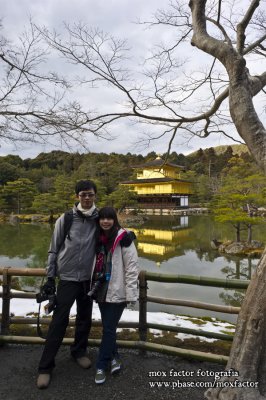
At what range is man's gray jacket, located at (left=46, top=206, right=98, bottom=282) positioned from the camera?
2244mm

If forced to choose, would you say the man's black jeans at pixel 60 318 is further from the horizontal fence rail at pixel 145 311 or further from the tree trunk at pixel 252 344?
the tree trunk at pixel 252 344

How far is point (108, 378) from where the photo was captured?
222cm

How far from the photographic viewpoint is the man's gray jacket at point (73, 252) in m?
2.24

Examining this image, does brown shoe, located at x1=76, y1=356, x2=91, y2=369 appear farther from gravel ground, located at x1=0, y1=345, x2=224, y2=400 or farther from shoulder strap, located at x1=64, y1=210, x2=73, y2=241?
shoulder strap, located at x1=64, y1=210, x2=73, y2=241

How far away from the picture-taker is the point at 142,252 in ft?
38.2

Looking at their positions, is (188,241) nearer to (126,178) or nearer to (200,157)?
(126,178)

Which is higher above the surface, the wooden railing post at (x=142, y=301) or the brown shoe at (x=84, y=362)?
the wooden railing post at (x=142, y=301)

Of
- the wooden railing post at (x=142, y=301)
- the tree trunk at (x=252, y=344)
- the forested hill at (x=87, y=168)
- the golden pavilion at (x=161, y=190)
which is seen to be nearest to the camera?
the tree trunk at (x=252, y=344)

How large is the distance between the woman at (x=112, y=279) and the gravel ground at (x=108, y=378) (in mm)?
120

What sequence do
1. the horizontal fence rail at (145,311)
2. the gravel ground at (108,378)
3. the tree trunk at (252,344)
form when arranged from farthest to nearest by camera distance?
the horizontal fence rail at (145,311), the gravel ground at (108,378), the tree trunk at (252,344)

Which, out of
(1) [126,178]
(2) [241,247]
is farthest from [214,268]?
(1) [126,178]

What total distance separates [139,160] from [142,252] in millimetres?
36508

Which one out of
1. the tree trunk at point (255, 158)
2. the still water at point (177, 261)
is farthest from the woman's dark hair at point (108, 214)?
the still water at point (177, 261)

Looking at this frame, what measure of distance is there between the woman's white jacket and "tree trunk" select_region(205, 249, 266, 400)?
75cm
